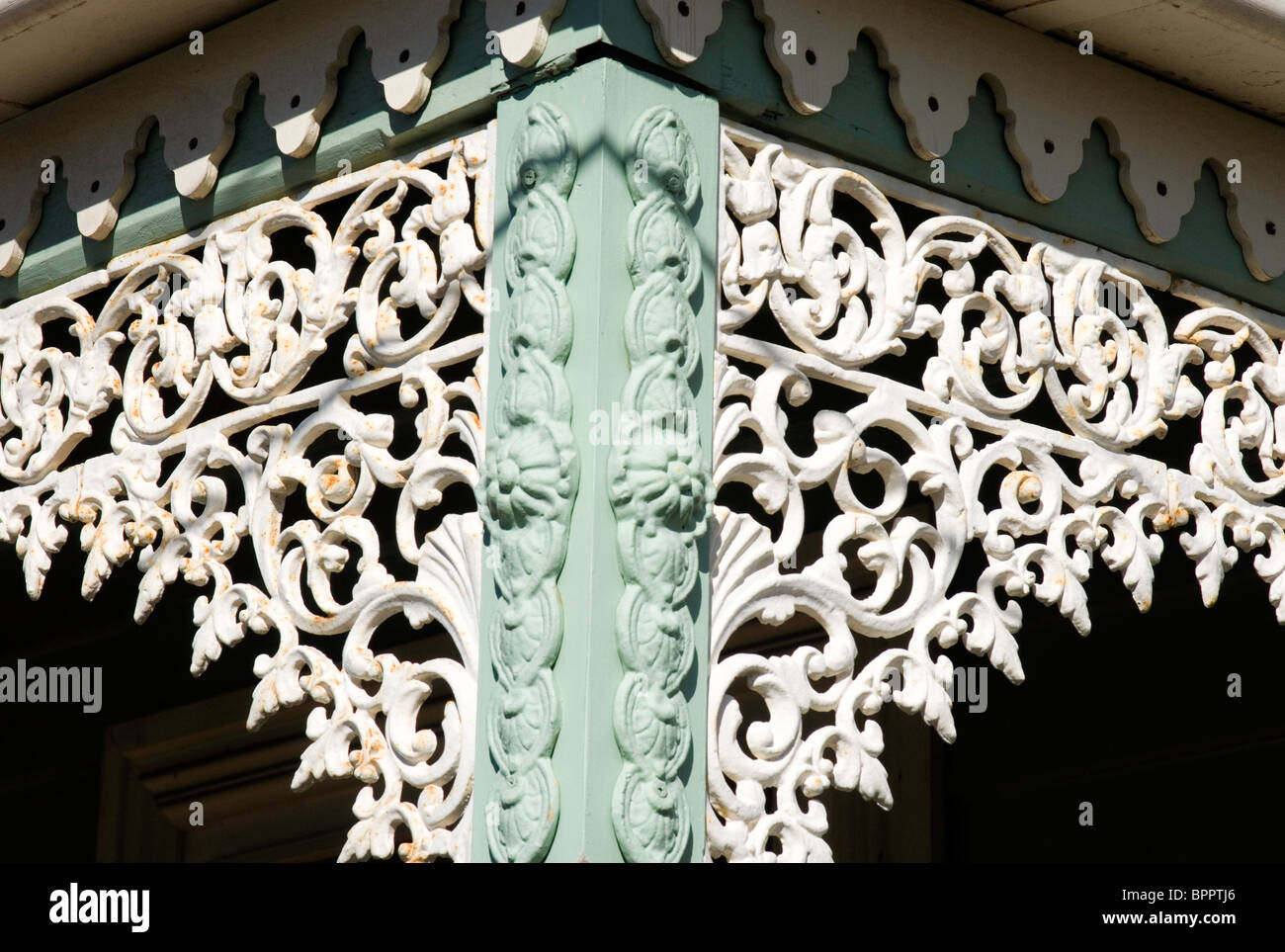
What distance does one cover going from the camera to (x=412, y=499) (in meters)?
3.61

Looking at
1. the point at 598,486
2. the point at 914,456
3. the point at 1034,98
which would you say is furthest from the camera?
the point at 1034,98

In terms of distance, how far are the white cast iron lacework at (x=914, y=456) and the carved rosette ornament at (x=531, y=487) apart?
Answer: 0.93ft

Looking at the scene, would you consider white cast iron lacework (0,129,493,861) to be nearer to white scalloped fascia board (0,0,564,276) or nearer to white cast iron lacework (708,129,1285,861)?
white scalloped fascia board (0,0,564,276)

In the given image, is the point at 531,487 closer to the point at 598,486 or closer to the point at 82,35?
the point at 598,486

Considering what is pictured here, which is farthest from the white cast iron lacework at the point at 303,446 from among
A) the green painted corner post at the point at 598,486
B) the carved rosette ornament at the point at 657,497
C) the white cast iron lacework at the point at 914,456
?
the white cast iron lacework at the point at 914,456

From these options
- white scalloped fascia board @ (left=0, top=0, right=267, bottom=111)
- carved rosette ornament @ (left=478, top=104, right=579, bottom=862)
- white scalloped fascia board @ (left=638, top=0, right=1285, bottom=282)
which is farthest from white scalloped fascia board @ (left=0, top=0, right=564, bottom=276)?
white scalloped fascia board @ (left=638, top=0, right=1285, bottom=282)

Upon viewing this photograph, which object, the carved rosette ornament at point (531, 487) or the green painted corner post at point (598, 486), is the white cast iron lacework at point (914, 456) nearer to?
the green painted corner post at point (598, 486)

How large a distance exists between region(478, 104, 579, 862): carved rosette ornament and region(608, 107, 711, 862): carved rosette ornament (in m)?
0.09

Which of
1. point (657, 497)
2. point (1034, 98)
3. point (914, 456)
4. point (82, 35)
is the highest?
point (82, 35)

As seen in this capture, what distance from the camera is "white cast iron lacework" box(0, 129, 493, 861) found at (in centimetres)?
353

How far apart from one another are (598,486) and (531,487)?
10 centimetres

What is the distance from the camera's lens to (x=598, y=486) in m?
3.30

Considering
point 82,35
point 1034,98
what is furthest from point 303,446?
point 1034,98
